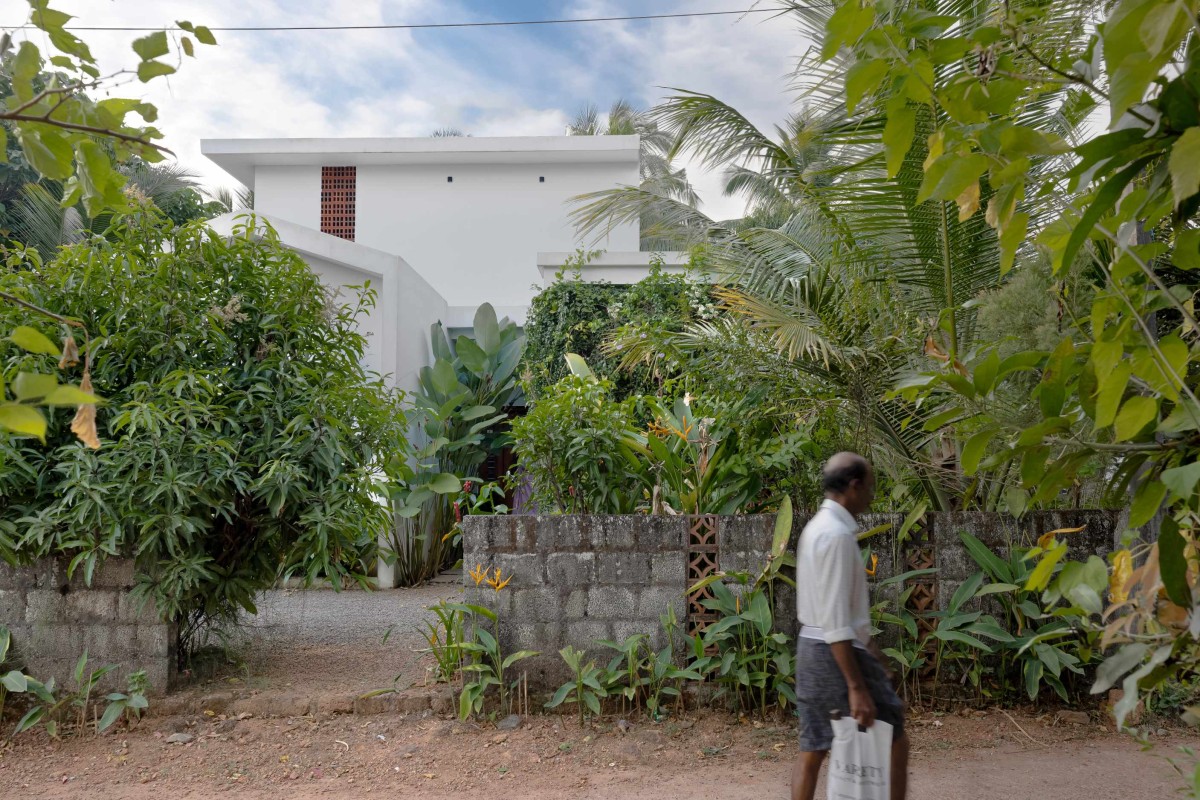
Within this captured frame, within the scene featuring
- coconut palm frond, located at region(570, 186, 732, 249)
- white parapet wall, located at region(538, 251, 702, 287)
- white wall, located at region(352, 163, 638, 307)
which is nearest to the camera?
coconut palm frond, located at region(570, 186, 732, 249)

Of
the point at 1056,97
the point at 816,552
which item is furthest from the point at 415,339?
the point at 816,552

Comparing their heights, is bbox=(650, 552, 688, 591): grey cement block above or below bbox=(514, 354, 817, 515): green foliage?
below

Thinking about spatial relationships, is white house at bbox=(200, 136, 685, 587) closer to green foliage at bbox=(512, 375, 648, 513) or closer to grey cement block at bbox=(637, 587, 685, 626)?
green foliage at bbox=(512, 375, 648, 513)

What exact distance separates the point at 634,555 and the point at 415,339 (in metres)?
6.14

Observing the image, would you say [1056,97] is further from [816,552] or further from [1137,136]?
[1137,136]

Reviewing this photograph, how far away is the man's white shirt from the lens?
337 cm

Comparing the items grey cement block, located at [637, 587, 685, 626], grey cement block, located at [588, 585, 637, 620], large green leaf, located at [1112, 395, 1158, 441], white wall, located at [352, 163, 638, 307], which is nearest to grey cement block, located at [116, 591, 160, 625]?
grey cement block, located at [588, 585, 637, 620]

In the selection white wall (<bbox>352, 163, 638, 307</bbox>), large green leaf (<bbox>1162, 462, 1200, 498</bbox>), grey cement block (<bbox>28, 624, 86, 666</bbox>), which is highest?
white wall (<bbox>352, 163, 638, 307</bbox>)

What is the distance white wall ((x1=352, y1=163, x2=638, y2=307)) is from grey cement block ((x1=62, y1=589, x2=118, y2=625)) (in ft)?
29.3

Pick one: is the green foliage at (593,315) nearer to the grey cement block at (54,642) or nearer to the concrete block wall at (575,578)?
the concrete block wall at (575,578)

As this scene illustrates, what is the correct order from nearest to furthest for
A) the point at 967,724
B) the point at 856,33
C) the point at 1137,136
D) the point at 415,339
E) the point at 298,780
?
1. the point at 1137,136
2. the point at 856,33
3. the point at 298,780
4. the point at 967,724
5. the point at 415,339

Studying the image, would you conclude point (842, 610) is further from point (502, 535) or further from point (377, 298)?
point (377, 298)

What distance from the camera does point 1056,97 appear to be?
595 centimetres

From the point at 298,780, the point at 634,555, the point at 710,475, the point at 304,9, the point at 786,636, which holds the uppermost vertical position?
the point at 304,9
